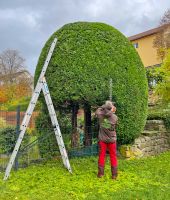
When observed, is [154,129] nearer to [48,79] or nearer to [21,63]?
[48,79]

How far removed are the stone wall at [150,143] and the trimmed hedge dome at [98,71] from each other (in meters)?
0.33

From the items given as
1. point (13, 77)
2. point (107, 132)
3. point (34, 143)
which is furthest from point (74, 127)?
point (13, 77)

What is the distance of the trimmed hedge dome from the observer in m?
8.04

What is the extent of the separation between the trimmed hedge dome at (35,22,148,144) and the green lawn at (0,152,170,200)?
1427mm

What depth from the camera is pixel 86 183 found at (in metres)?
6.30

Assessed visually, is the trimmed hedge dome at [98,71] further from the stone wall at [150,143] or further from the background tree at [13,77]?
the background tree at [13,77]

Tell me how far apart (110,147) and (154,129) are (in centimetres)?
433

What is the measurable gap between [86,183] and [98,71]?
306 centimetres

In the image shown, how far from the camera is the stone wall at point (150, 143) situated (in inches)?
349

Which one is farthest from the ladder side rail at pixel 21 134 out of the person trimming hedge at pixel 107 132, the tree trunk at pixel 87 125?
the tree trunk at pixel 87 125

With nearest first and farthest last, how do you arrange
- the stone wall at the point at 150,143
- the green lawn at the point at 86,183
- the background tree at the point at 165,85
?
the green lawn at the point at 86,183 < the stone wall at the point at 150,143 < the background tree at the point at 165,85

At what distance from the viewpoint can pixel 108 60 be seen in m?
8.29

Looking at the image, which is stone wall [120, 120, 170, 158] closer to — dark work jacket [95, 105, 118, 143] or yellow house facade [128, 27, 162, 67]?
dark work jacket [95, 105, 118, 143]

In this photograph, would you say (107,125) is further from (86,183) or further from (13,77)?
(13,77)
